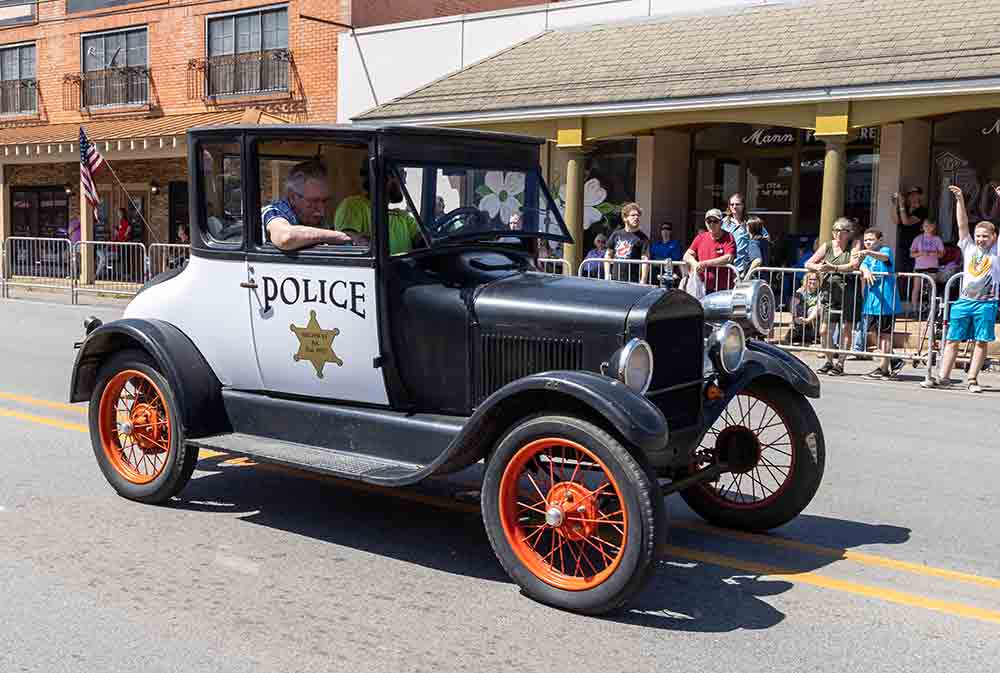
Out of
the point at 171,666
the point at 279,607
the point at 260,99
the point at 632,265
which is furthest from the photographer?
the point at 260,99

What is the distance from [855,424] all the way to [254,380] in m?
5.16

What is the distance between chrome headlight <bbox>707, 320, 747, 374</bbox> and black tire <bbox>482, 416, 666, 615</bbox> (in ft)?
3.07

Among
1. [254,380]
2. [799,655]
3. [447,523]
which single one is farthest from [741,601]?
[254,380]

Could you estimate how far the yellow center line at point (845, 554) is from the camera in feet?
15.9

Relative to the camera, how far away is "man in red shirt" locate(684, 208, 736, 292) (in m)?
13.2

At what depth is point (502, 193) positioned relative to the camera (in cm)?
564

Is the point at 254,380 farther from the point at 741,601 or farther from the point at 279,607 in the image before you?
the point at 741,601

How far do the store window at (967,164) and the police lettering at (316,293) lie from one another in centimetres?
1306

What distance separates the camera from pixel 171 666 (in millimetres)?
3797

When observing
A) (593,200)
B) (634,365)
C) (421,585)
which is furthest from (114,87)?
(634,365)

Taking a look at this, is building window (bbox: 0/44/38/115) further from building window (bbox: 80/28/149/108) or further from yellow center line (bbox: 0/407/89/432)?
yellow center line (bbox: 0/407/89/432)

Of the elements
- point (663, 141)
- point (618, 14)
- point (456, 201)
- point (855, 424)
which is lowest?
point (855, 424)

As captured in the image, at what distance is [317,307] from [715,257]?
29.1 feet

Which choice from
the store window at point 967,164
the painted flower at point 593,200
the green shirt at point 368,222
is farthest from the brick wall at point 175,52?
the green shirt at point 368,222
